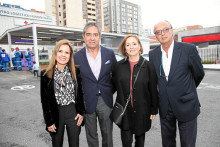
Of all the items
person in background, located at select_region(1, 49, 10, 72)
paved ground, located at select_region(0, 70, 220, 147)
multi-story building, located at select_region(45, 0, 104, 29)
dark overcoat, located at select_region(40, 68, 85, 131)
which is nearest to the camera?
dark overcoat, located at select_region(40, 68, 85, 131)

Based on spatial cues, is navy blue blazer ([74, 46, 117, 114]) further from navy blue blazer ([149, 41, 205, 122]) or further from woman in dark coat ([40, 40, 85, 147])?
navy blue blazer ([149, 41, 205, 122])

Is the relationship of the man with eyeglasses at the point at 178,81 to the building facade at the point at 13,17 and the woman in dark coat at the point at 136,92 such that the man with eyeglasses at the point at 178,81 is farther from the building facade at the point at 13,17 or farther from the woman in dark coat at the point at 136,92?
the building facade at the point at 13,17

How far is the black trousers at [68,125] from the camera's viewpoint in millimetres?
2076

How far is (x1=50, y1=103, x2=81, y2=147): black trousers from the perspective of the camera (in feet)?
6.81

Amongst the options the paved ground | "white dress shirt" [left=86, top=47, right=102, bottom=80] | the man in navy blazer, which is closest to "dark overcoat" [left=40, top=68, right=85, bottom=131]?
the man in navy blazer

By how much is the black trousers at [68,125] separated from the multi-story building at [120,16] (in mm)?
108151

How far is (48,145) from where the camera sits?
2867mm

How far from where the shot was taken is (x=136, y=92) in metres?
2.11

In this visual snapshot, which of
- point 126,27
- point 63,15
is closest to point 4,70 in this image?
point 63,15

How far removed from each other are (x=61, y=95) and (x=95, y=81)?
0.51 m

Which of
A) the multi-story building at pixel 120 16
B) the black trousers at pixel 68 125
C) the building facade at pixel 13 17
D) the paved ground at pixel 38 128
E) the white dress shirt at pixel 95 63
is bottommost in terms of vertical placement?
the paved ground at pixel 38 128

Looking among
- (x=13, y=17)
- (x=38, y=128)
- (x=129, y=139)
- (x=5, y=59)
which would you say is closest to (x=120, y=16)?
(x=13, y=17)

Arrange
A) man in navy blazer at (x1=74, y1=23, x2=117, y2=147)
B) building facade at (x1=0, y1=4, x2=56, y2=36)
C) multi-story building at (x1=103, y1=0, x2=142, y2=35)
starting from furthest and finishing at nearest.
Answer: multi-story building at (x1=103, y1=0, x2=142, y2=35) < building facade at (x1=0, y1=4, x2=56, y2=36) < man in navy blazer at (x1=74, y1=23, x2=117, y2=147)

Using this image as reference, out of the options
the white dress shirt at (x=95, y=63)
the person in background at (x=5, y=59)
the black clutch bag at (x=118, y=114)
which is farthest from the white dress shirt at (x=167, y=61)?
the person in background at (x=5, y=59)
